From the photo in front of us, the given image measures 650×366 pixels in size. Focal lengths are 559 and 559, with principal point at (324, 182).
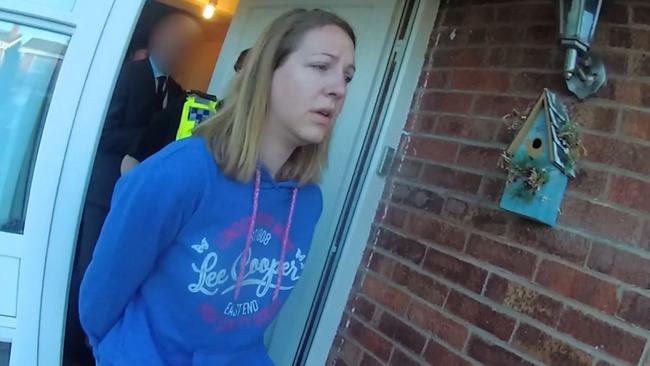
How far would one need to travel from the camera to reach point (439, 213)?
5.22 feet

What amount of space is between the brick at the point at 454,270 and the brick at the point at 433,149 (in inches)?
10.7

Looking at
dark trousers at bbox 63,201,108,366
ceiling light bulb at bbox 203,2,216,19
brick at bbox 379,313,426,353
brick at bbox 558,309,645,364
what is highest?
ceiling light bulb at bbox 203,2,216,19

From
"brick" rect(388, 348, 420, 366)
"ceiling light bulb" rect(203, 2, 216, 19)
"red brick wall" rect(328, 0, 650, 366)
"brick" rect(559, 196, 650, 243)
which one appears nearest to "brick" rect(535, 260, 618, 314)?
"red brick wall" rect(328, 0, 650, 366)

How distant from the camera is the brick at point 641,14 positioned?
1264 mm

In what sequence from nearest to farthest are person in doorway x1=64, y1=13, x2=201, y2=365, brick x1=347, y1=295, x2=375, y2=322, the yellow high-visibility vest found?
brick x1=347, y1=295, x2=375, y2=322
person in doorway x1=64, y1=13, x2=201, y2=365
the yellow high-visibility vest

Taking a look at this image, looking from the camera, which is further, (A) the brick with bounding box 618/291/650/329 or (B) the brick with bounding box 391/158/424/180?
(B) the brick with bounding box 391/158/424/180

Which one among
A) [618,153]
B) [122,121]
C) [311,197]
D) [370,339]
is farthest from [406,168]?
[122,121]

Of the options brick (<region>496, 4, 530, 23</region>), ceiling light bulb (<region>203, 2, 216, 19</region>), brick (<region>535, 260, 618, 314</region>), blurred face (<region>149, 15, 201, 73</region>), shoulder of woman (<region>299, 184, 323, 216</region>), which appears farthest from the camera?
ceiling light bulb (<region>203, 2, 216, 19</region>)

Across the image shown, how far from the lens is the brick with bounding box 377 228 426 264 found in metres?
1.62

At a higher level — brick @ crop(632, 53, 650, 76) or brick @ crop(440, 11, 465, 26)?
brick @ crop(440, 11, 465, 26)

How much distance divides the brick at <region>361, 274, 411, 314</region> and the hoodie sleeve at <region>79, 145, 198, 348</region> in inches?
29.7

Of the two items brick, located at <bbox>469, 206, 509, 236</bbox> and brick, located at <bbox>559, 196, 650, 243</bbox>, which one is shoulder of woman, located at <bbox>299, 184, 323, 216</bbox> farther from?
brick, located at <bbox>559, 196, 650, 243</bbox>

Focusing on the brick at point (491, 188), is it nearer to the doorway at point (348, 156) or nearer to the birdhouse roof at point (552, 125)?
the birdhouse roof at point (552, 125)

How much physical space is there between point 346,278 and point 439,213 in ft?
1.34
